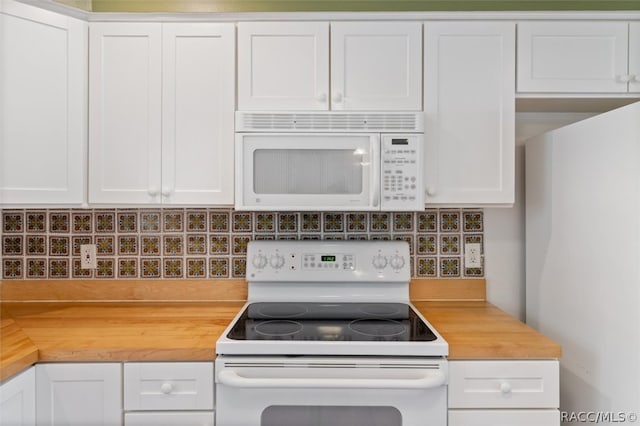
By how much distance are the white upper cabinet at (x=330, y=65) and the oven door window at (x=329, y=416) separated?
1080 millimetres

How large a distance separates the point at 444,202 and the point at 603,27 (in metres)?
0.93

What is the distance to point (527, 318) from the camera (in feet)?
6.41

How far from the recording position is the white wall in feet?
6.50

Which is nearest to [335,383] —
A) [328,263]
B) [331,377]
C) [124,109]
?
[331,377]

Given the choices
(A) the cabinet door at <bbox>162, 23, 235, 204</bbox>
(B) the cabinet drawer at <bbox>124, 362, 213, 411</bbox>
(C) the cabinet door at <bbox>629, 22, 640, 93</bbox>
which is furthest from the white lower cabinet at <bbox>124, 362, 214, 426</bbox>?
(C) the cabinet door at <bbox>629, 22, 640, 93</bbox>

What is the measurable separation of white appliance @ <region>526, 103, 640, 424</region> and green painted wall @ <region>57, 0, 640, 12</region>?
642 mm

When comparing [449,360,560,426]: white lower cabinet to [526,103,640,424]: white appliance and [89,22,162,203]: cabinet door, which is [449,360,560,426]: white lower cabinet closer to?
[526,103,640,424]: white appliance

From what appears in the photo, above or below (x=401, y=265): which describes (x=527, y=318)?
below

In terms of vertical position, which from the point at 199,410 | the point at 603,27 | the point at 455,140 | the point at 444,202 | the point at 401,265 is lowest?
the point at 199,410

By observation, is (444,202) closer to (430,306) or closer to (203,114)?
(430,306)

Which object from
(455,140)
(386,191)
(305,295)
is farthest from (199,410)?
(455,140)

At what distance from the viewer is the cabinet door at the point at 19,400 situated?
1.17m

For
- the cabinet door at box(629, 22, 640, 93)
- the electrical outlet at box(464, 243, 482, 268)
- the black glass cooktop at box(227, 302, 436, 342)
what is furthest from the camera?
the electrical outlet at box(464, 243, 482, 268)

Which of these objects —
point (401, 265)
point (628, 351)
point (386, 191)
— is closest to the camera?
point (628, 351)
